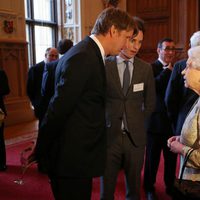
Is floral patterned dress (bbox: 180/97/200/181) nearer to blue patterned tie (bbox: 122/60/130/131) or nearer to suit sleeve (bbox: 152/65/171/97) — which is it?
blue patterned tie (bbox: 122/60/130/131)

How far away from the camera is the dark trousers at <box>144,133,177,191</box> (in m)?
3.07

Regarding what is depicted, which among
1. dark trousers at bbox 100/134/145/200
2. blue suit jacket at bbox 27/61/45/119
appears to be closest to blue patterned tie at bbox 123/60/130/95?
dark trousers at bbox 100/134/145/200

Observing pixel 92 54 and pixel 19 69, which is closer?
pixel 92 54

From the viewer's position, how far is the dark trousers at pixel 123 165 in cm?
231

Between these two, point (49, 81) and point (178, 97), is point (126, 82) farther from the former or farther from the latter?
point (49, 81)

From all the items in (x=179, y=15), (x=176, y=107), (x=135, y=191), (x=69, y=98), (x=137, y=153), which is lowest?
(x=135, y=191)

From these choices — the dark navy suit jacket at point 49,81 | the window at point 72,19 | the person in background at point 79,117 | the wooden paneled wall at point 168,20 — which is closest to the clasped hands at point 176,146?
the person in background at point 79,117

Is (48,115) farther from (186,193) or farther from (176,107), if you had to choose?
(176,107)

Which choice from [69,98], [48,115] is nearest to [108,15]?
[69,98]

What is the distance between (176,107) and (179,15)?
21.4ft

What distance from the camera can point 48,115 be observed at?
1.63m

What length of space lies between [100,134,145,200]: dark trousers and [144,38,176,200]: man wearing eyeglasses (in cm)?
69

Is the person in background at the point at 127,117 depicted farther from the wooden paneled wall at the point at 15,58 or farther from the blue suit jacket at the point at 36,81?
the wooden paneled wall at the point at 15,58

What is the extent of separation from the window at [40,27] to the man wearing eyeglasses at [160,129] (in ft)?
17.0
